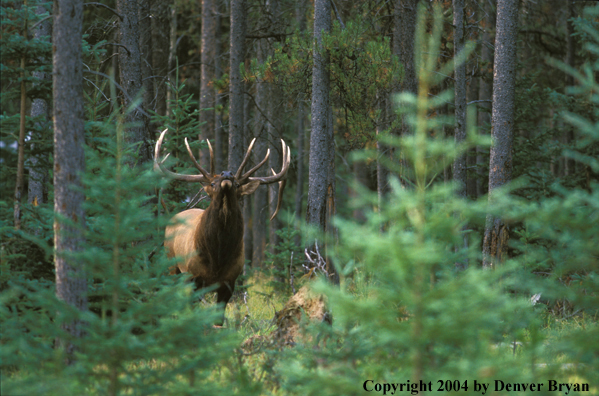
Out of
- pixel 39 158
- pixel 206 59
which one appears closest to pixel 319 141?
pixel 39 158

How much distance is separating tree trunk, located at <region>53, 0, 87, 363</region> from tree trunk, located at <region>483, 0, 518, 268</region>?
7042 mm

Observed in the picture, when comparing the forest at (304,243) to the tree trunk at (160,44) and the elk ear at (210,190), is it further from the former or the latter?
A: the tree trunk at (160,44)

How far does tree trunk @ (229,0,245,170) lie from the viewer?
12.1 m

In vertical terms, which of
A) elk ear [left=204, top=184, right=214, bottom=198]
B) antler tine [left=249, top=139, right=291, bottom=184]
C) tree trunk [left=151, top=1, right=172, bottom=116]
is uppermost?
tree trunk [left=151, top=1, right=172, bottom=116]

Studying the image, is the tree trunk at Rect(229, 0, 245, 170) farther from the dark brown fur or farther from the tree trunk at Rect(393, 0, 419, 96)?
the tree trunk at Rect(393, 0, 419, 96)

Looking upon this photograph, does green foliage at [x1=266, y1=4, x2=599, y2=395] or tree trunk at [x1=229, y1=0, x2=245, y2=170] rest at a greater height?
tree trunk at [x1=229, y1=0, x2=245, y2=170]

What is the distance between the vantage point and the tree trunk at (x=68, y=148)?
15.5 feet

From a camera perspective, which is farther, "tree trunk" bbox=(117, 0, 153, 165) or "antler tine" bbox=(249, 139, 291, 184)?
"antler tine" bbox=(249, 139, 291, 184)

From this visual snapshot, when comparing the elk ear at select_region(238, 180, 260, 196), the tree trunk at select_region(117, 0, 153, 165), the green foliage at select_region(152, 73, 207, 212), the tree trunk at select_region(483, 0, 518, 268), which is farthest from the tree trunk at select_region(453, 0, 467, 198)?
the tree trunk at select_region(117, 0, 153, 165)

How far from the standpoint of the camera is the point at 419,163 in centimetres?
396

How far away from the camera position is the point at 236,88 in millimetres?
12164

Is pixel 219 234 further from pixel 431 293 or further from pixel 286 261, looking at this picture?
pixel 431 293

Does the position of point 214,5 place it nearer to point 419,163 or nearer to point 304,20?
point 304,20

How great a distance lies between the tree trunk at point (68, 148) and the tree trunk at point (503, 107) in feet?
23.1
